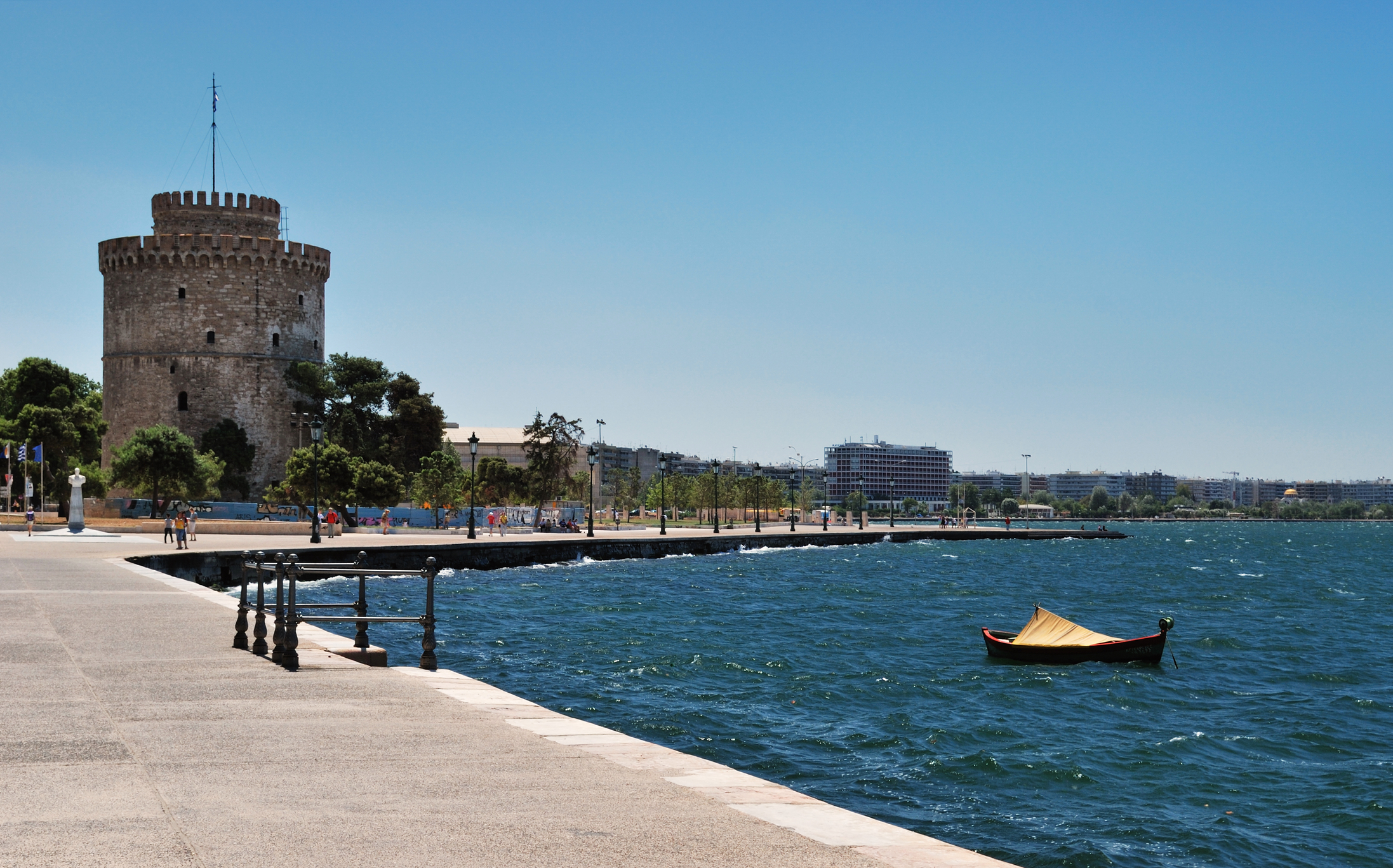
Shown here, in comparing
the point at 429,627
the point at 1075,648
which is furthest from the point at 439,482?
the point at 429,627

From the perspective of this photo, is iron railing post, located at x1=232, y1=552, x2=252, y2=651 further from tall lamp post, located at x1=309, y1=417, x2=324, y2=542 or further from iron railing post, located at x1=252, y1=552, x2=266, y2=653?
tall lamp post, located at x1=309, y1=417, x2=324, y2=542

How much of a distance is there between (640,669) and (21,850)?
16825mm

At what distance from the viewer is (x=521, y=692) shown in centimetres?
1859

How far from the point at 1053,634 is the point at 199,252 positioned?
6515 centimetres

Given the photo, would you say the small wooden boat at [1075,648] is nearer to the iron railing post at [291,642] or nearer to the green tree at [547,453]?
the iron railing post at [291,642]

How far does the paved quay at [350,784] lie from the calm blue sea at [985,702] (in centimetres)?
482

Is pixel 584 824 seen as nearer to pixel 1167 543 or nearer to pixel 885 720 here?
pixel 885 720

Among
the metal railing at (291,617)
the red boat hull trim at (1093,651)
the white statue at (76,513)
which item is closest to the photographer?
the metal railing at (291,617)

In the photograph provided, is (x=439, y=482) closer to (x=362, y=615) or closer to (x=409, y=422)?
(x=409, y=422)

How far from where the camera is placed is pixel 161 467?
214ft

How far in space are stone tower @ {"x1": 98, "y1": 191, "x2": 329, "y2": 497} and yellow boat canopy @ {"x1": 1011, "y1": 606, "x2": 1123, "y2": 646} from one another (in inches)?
2468

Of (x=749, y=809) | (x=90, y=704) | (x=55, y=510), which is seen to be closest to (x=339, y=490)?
(x=55, y=510)

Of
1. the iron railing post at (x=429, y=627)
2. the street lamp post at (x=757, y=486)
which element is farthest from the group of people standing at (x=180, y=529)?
the street lamp post at (x=757, y=486)

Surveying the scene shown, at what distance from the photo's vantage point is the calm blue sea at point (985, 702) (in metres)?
12.9
